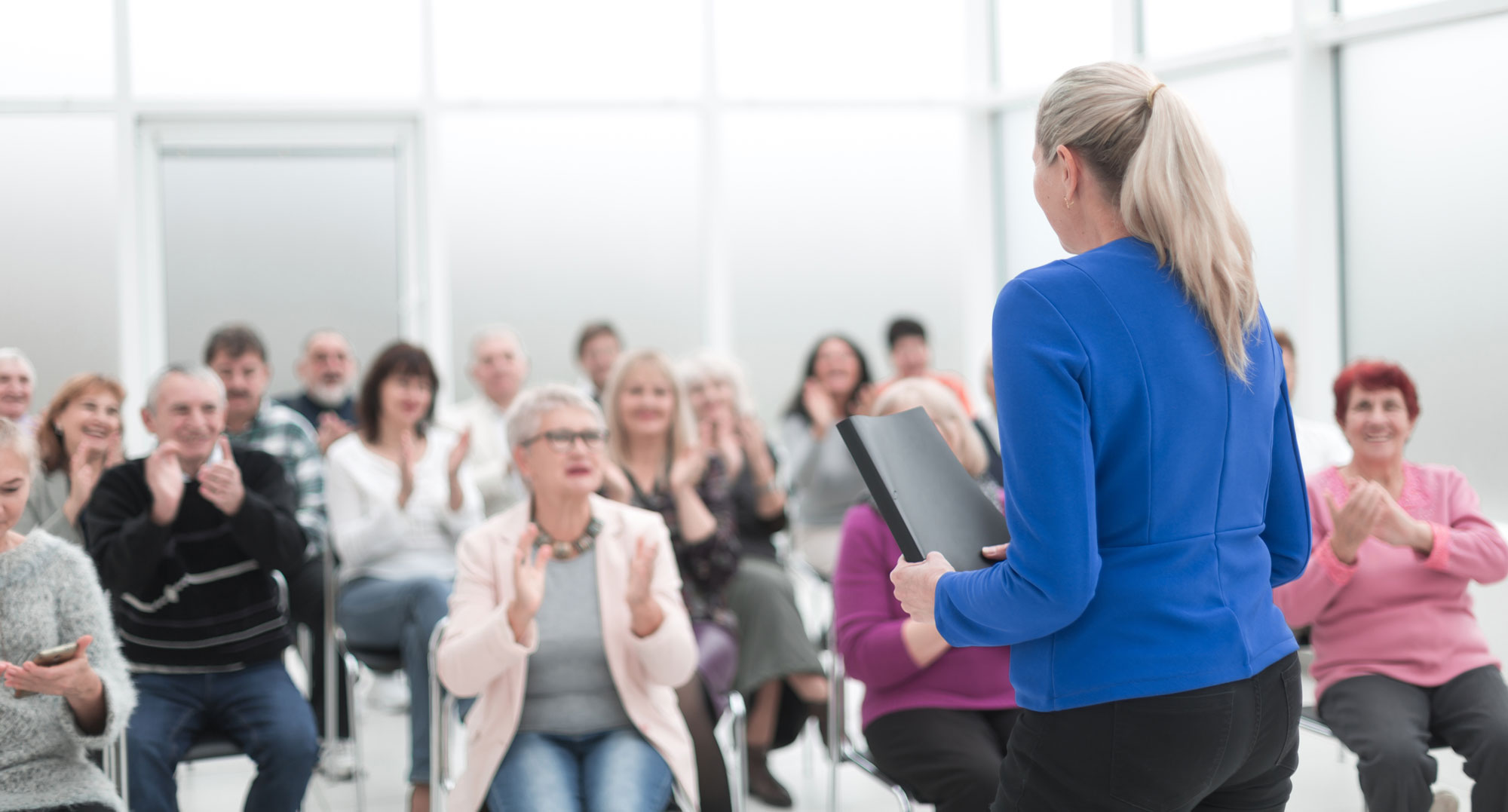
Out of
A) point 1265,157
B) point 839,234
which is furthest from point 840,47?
point 1265,157

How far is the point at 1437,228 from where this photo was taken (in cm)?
441

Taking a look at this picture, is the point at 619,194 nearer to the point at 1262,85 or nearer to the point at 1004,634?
the point at 1262,85

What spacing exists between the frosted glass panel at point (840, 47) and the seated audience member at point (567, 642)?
4171mm

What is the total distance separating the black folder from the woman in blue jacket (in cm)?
13

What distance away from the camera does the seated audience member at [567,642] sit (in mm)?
2459

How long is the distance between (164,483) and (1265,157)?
14.2 ft

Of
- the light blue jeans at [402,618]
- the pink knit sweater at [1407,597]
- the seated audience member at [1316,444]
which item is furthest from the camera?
the seated audience member at [1316,444]

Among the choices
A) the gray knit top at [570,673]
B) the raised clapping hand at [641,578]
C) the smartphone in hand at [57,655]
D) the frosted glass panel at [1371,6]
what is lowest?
the gray knit top at [570,673]

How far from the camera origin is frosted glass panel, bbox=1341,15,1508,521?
4.21 m

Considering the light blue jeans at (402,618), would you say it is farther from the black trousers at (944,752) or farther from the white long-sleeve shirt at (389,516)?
the black trousers at (944,752)

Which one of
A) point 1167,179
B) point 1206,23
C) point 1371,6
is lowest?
point 1167,179

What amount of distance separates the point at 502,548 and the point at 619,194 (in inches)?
166

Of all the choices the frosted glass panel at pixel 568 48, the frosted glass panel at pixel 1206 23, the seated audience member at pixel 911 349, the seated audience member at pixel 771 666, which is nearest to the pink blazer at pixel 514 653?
the seated audience member at pixel 771 666

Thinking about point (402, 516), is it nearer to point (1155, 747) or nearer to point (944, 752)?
point (944, 752)
